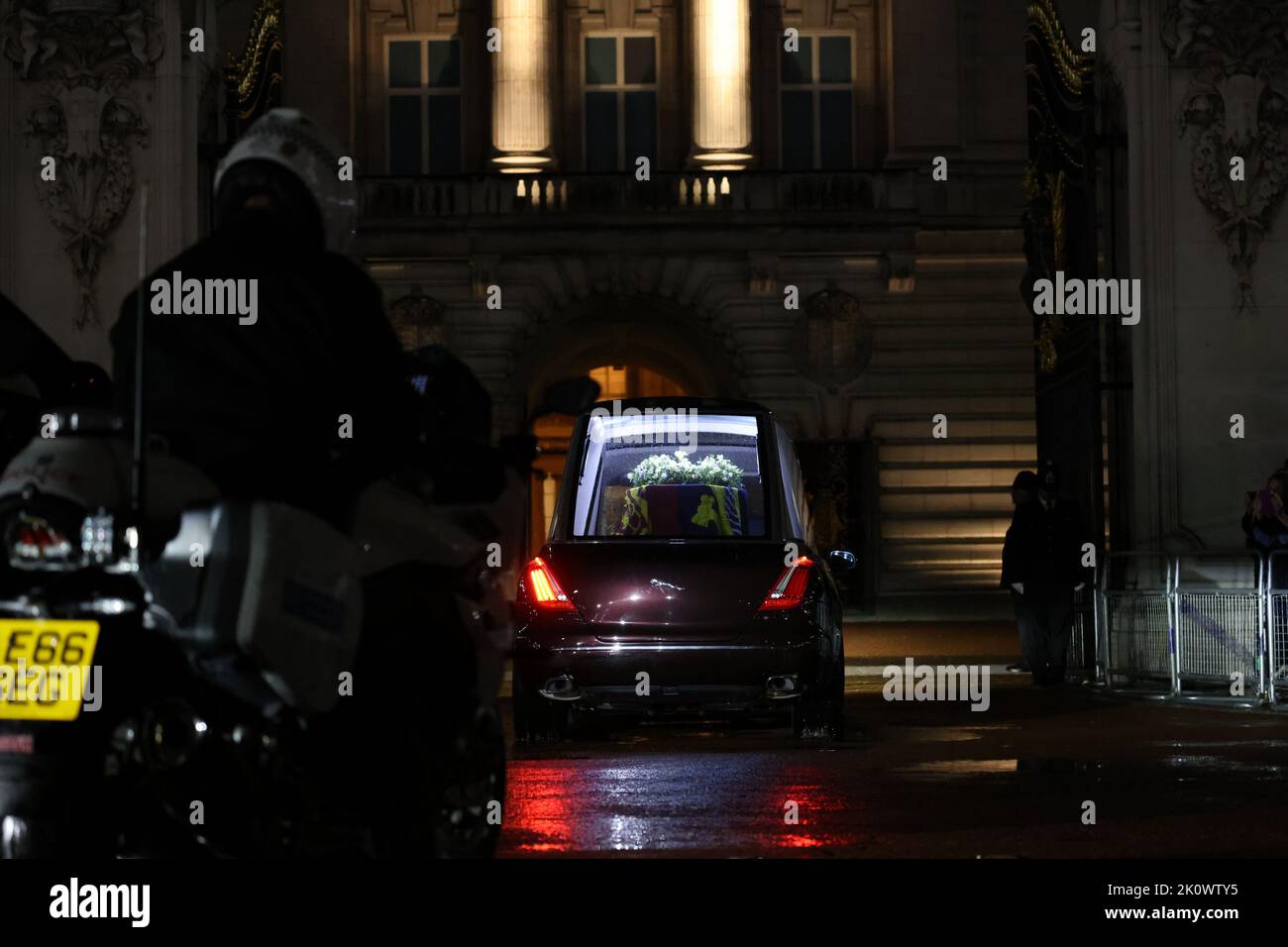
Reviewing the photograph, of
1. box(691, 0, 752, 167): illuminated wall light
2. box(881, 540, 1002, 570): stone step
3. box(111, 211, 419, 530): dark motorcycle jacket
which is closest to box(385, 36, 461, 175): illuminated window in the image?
box(691, 0, 752, 167): illuminated wall light

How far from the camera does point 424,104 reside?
3847 centimetres

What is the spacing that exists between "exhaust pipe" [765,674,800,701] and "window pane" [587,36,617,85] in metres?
27.3

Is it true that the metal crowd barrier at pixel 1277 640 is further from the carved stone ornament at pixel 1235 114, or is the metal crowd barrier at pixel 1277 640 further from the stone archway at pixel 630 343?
the stone archway at pixel 630 343

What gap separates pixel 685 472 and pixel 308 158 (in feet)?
29.7

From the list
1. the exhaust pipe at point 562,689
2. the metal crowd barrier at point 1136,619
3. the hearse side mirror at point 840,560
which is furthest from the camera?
the metal crowd barrier at point 1136,619

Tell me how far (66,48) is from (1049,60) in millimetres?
7734

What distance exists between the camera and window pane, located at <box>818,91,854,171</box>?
38.4m

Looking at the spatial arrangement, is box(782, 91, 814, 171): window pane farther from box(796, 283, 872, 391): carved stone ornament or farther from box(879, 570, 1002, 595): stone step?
box(879, 570, 1002, 595): stone step

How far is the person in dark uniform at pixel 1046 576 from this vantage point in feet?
64.7

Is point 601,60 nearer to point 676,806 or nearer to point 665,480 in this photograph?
point 665,480

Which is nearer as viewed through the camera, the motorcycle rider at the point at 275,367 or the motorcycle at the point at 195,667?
the motorcycle at the point at 195,667

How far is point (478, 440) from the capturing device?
5.18m

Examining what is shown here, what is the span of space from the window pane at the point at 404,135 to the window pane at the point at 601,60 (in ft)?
8.80

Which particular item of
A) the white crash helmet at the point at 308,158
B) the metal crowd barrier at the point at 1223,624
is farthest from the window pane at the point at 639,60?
the white crash helmet at the point at 308,158
